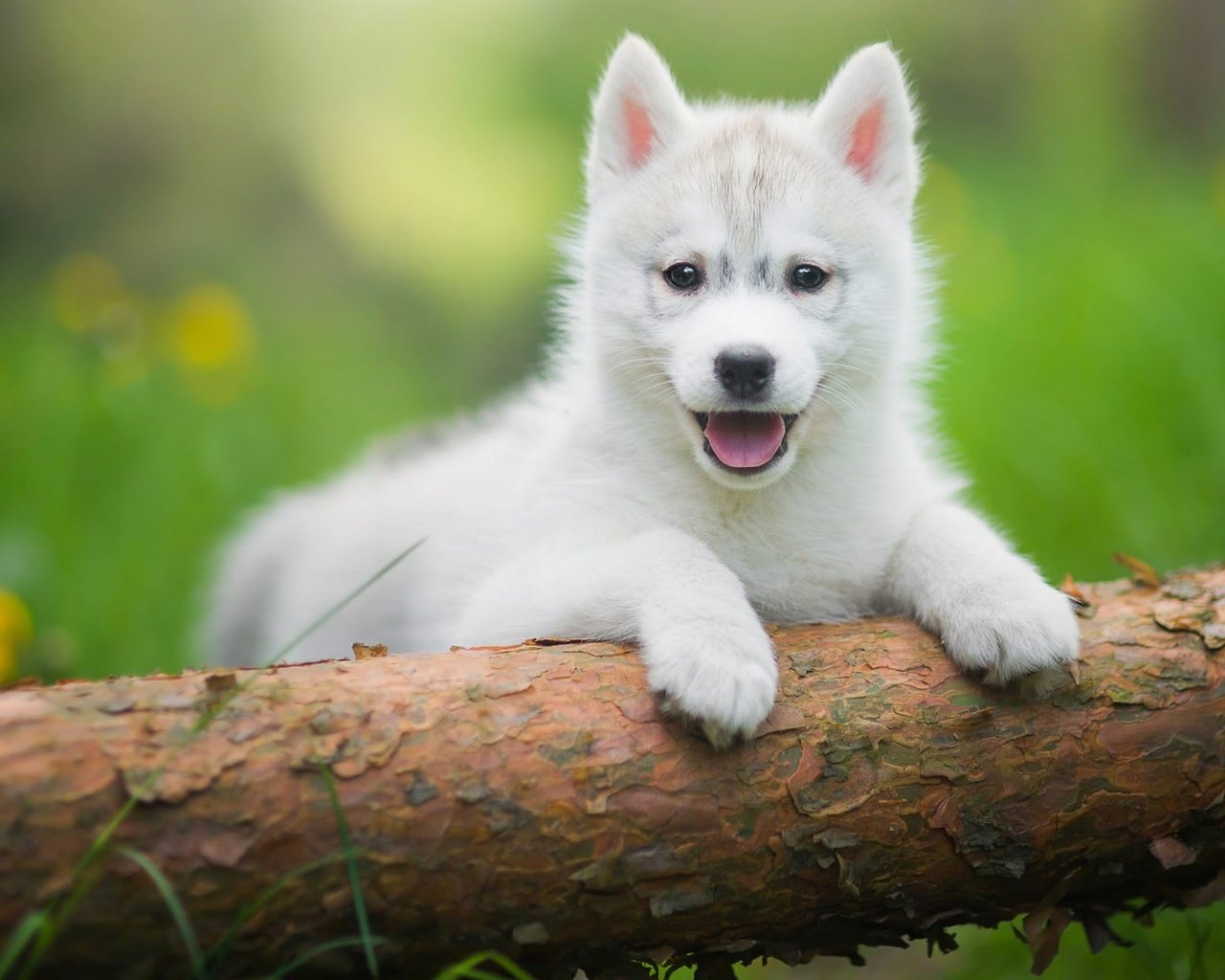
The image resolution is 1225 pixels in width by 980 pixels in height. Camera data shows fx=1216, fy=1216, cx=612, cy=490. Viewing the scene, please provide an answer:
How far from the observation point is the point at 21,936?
5.31ft

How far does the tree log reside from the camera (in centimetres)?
178

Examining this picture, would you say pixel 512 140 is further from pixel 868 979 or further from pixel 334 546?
pixel 868 979

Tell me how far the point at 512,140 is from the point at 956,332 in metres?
3.83

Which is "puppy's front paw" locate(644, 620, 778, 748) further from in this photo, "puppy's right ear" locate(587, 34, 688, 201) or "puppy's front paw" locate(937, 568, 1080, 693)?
"puppy's right ear" locate(587, 34, 688, 201)

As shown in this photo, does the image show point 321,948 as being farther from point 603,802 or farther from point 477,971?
point 603,802

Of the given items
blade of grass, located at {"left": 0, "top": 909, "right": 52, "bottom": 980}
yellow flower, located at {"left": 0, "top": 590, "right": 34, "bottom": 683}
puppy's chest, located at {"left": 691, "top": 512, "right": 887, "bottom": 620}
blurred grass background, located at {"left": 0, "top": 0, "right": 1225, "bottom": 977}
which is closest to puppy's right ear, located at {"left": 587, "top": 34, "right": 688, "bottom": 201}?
puppy's chest, located at {"left": 691, "top": 512, "right": 887, "bottom": 620}

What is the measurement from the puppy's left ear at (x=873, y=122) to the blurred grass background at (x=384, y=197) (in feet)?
7.62

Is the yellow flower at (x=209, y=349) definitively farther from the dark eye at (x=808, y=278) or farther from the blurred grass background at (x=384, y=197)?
the dark eye at (x=808, y=278)

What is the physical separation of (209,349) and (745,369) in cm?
482

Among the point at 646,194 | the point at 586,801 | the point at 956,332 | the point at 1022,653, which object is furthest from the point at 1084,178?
the point at 586,801

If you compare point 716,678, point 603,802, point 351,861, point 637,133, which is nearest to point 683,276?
point 637,133

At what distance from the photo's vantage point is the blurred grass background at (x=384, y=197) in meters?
5.59

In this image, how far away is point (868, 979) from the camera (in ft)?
11.1

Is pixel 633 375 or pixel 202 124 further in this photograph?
pixel 202 124
